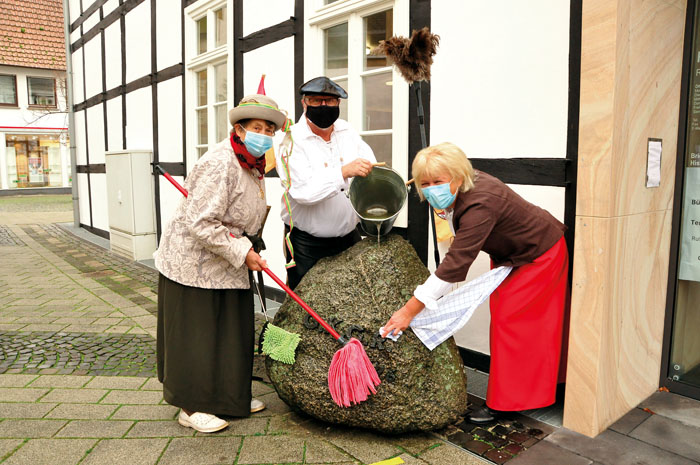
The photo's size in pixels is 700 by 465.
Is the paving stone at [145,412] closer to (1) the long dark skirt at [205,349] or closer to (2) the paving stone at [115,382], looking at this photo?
(1) the long dark skirt at [205,349]

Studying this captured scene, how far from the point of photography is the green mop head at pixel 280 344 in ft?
9.96

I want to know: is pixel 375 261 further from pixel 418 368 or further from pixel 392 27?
pixel 392 27

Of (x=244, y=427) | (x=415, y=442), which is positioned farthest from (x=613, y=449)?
(x=244, y=427)

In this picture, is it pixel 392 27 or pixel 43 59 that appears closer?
pixel 392 27

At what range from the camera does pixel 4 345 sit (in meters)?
4.70

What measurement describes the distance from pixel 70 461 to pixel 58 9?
26245 mm

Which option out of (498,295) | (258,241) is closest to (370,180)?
(258,241)

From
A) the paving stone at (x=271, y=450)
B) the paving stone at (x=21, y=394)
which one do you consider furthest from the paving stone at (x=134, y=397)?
the paving stone at (x=271, y=450)

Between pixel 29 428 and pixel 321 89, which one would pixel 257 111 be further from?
pixel 29 428

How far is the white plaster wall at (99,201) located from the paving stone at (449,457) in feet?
34.4

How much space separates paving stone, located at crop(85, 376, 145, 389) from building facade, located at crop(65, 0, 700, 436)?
2252 millimetres

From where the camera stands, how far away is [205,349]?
10.1 feet

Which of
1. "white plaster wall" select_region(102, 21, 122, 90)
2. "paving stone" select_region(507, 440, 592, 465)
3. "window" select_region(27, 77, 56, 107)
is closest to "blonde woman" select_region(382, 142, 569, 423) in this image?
"paving stone" select_region(507, 440, 592, 465)

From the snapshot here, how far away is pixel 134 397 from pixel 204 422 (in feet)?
2.60
